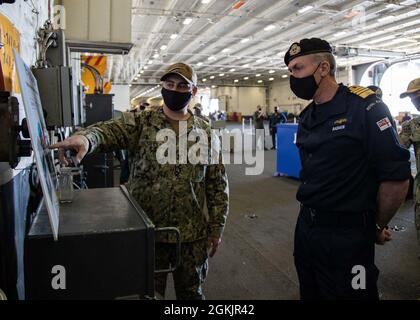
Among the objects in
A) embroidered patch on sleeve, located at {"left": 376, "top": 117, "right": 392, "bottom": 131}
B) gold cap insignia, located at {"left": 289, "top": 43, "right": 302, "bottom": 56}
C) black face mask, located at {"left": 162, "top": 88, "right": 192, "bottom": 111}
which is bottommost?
embroidered patch on sleeve, located at {"left": 376, "top": 117, "right": 392, "bottom": 131}

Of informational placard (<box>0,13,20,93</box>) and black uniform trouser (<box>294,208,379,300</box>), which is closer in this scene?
informational placard (<box>0,13,20,93</box>)

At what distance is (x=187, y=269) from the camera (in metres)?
1.74

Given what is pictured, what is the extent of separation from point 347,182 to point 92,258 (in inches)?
42.9

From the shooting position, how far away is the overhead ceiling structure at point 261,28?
328 inches

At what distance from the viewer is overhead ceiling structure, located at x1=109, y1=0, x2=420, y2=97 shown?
27.3ft

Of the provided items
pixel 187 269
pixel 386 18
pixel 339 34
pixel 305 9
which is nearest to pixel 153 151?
pixel 187 269

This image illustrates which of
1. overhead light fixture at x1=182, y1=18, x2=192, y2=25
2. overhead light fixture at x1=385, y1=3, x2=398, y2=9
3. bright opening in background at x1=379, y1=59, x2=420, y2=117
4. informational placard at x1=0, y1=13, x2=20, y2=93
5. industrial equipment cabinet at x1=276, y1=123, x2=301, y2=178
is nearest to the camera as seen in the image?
informational placard at x1=0, y1=13, x2=20, y2=93

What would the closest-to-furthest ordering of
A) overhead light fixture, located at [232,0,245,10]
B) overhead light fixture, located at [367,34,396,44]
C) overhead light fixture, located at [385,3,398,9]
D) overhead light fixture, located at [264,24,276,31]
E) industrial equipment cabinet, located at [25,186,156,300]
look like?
industrial equipment cabinet, located at [25,186,156,300], overhead light fixture, located at [232,0,245,10], overhead light fixture, located at [385,3,398,9], overhead light fixture, located at [264,24,276,31], overhead light fixture, located at [367,34,396,44]

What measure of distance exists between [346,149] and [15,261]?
57.6 inches

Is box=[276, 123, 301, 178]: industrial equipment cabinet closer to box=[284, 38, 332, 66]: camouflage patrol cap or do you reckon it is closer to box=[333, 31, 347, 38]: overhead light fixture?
→ box=[284, 38, 332, 66]: camouflage patrol cap

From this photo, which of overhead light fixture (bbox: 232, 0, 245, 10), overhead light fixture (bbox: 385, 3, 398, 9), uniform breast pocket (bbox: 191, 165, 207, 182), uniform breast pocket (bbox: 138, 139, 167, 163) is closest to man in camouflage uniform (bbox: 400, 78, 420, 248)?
uniform breast pocket (bbox: 191, 165, 207, 182)

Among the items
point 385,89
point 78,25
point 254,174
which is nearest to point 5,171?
point 78,25

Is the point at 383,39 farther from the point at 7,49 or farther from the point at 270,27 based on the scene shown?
the point at 7,49
